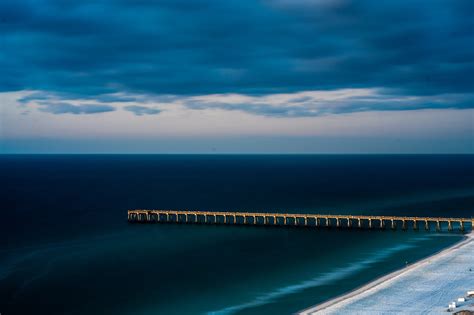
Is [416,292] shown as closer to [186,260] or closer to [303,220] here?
[186,260]

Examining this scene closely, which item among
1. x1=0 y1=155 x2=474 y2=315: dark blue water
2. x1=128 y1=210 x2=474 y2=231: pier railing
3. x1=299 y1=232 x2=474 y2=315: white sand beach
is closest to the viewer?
x1=299 y1=232 x2=474 y2=315: white sand beach

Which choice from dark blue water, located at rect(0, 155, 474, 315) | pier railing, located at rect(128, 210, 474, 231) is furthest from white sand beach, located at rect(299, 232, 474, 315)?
pier railing, located at rect(128, 210, 474, 231)

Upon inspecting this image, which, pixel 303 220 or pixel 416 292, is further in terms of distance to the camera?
pixel 303 220

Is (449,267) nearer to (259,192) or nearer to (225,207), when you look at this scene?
(225,207)

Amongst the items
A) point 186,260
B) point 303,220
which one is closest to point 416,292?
point 186,260

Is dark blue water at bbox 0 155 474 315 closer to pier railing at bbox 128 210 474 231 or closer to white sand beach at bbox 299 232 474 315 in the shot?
white sand beach at bbox 299 232 474 315

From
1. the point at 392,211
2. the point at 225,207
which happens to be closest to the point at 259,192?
the point at 225,207
